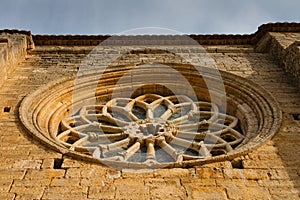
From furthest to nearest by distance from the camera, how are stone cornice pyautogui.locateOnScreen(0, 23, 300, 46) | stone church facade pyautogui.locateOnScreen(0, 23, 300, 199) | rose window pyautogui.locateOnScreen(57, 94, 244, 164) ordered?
1. stone cornice pyautogui.locateOnScreen(0, 23, 300, 46)
2. rose window pyautogui.locateOnScreen(57, 94, 244, 164)
3. stone church facade pyautogui.locateOnScreen(0, 23, 300, 199)

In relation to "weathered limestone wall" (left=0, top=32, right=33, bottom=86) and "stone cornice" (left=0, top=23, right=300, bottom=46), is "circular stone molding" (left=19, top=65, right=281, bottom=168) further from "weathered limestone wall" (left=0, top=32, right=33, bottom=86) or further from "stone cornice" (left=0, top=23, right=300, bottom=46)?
"stone cornice" (left=0, top=23, right=300, bottom=46)

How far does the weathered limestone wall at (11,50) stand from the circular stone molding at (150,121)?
0.88 metres

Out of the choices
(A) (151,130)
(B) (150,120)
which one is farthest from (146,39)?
(A) (151,130)

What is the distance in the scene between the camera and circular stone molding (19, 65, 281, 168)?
6.37m

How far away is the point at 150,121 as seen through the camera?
7426 millimetres

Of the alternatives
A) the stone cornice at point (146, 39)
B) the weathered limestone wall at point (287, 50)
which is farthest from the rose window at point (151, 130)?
the stone cornice at point (146, 39)

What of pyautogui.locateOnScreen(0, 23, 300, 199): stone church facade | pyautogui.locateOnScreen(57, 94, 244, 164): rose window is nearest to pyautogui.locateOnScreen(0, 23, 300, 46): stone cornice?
pyautogui.locateOnScreen(0, 23, 300, 199): stone church facade

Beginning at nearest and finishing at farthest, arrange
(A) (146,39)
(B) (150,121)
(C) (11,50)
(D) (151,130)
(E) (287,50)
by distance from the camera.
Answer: (D) (151,130)
(B) (150,121)
(E) (287,50)
(C) (11,50)
(A) (146,39)

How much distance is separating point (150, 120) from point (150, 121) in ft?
0.12

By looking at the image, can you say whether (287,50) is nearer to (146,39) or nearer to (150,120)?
(150,120)

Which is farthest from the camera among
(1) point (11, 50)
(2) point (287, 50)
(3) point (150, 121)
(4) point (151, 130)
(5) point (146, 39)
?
(5) point (146, 39)

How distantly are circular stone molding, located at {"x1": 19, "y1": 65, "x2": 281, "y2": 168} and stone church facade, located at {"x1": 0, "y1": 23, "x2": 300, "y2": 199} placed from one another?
0.07ft

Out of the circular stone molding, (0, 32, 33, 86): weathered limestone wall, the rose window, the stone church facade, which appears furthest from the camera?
(0, 32, 33, 86): weathered limestone wall

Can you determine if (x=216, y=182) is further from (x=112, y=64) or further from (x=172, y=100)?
(x=112, y=64)
